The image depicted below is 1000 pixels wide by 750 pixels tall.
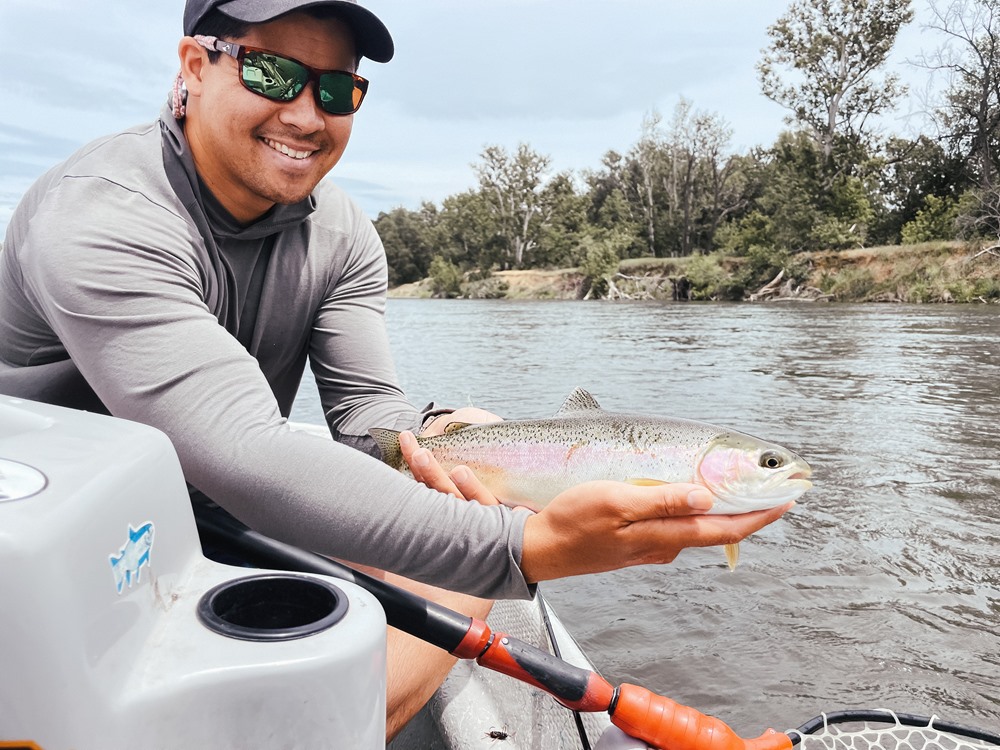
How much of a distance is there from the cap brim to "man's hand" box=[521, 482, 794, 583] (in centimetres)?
132

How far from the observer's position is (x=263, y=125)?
7.11 ft

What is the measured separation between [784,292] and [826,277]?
1935 millimetres

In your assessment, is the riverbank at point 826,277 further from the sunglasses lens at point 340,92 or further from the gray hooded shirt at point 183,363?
the gray hooded shirt at point 183,363

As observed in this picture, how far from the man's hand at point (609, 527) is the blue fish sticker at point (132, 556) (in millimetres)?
689

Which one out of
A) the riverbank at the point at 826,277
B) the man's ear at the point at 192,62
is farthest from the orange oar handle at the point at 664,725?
the riverbank at the point at 826,277

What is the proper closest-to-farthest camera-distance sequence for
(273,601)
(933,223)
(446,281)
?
(273,601) < (933,223) < (446,281)

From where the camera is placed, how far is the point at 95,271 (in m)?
1.66

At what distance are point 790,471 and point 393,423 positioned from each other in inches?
49.5

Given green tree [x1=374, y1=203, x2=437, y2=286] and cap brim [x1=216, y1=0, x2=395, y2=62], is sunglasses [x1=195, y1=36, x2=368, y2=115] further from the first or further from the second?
green tree [x1=374, y1=203, x2=437, y2=286]

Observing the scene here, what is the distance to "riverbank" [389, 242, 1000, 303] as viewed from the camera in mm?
28359

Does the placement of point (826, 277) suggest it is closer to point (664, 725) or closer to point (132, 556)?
point (664, 725)

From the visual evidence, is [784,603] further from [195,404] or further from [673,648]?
[195,404]

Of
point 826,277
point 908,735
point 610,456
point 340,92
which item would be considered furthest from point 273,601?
point 826,277

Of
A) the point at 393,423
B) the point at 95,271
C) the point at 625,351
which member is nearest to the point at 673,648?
the point at 393,423
